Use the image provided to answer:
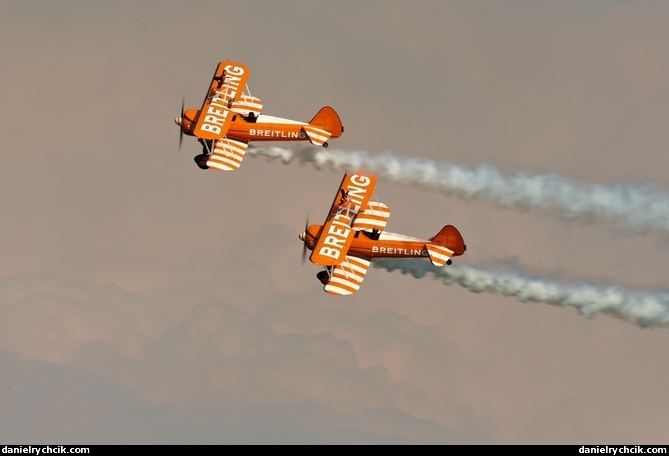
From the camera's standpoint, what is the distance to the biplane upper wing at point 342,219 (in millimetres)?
104000

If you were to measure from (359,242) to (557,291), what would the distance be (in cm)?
1024

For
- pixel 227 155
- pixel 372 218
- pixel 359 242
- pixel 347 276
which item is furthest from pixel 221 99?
pixel 347 276

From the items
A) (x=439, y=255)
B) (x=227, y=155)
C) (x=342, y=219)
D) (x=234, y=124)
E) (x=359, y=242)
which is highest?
(x=234, y=124)

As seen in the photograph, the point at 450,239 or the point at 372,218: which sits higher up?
the point at 372,218

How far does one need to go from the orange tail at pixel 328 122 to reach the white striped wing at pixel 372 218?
7764mm

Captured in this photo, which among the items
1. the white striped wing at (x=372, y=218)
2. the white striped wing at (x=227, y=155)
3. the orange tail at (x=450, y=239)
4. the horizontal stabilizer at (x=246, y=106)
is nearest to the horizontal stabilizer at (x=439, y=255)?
the orange tail at (x=450, y=239)

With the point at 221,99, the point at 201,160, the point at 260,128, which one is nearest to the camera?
the point at 201,160

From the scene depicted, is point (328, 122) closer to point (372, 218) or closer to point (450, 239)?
point (372, 218)

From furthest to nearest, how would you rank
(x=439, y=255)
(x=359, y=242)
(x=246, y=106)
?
(x=246, y=106)
(x=359, y=242)
(x=439, y=255)

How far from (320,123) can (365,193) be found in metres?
7.47

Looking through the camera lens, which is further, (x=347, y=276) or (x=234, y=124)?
(x=234, y=124)

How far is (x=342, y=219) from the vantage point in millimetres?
106312

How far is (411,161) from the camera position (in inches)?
4496

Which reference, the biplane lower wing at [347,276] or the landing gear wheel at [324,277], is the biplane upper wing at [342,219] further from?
the landing gear wheel at [324,277]
